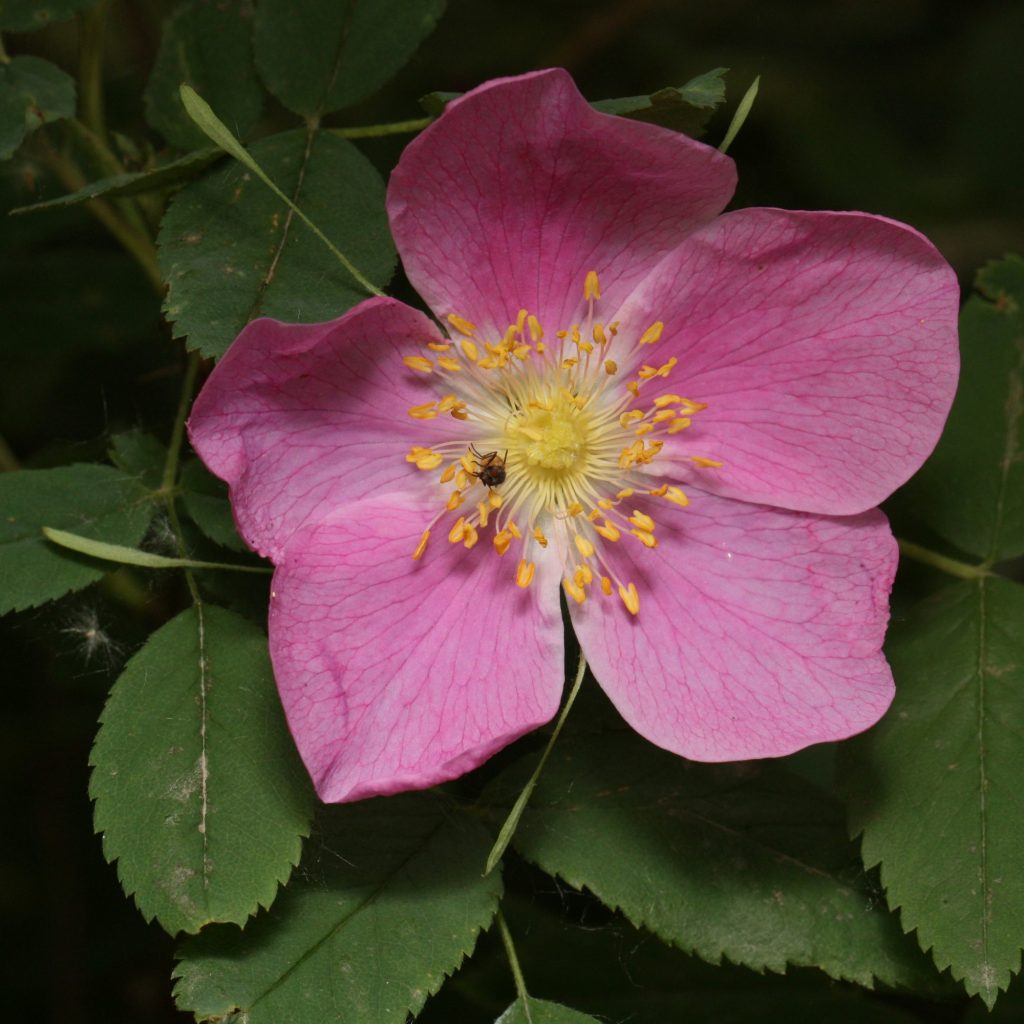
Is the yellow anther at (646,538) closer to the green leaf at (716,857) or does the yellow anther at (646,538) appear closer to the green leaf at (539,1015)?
the green leaf at (716,857)

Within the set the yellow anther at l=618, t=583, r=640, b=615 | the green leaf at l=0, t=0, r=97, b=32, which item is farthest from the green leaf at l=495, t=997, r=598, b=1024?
the green leaf at l=0, t=0, r=97, b=32

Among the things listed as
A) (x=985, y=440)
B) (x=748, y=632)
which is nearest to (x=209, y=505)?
(x=748, y=632)

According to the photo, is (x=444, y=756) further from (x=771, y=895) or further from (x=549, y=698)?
(x=771, y=895)

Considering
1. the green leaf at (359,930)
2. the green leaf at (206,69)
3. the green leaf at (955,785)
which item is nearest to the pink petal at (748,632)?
the green leaf at (955,785)

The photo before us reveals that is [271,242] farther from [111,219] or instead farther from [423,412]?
[111,219]

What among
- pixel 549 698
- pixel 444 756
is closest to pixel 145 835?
pixel 444 756

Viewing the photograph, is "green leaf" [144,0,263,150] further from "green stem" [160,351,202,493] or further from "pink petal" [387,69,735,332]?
"pink petal" [387,69,735,332]
